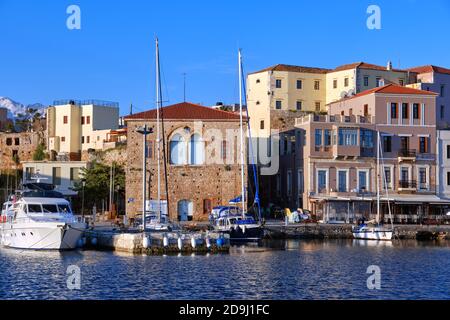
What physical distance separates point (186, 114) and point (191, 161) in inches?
144

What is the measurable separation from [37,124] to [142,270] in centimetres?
5695

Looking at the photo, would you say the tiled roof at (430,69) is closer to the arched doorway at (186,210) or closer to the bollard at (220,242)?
the arched doorway at (186,210)

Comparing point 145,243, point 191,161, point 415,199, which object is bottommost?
point 145,243

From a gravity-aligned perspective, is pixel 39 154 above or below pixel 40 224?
above

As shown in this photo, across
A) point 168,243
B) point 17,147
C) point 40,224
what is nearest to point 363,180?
point 168,243

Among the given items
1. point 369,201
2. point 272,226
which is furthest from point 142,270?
point 369,201

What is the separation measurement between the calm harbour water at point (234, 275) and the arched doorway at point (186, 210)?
52.7ft

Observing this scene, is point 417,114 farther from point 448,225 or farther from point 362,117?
point 448,225

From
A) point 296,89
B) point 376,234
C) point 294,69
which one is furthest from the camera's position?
point 294,69

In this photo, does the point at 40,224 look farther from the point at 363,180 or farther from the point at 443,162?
the point at 443,162

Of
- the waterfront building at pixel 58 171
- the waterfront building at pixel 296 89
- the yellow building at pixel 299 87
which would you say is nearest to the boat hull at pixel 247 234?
the waterfront building at pixel 296 89

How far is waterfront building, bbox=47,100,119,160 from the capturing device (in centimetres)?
8175

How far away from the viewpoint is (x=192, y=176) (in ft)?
202

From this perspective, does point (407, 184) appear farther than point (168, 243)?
Yes
